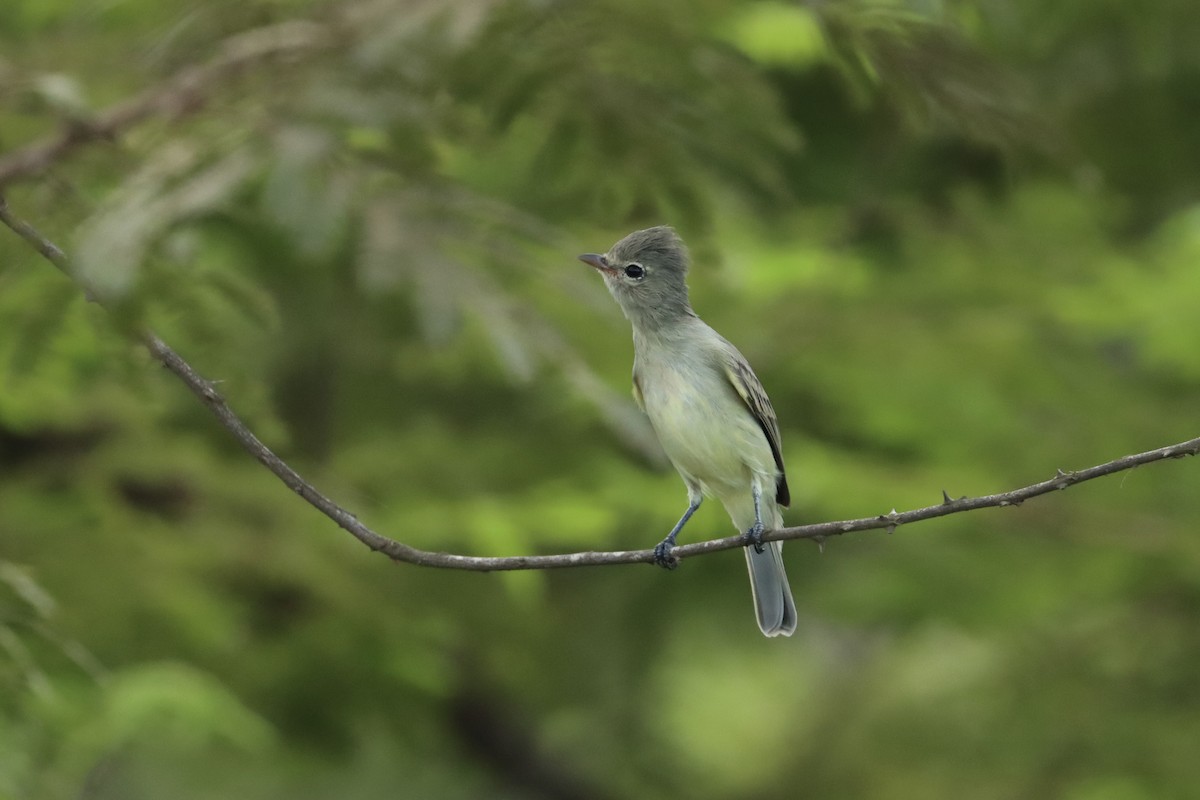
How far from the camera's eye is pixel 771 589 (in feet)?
11.1

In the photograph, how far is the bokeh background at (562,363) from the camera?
401 cm

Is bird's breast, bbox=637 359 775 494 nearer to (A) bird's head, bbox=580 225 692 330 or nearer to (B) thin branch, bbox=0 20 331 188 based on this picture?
(A) bird's head, bbox=580 225 692 330

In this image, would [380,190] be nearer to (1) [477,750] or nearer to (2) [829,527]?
(2) [829,527]

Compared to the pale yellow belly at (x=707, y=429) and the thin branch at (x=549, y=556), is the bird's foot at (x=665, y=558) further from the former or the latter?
the pale yellow belly at (x=707, y=429)

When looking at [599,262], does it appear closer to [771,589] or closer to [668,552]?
[668,552]

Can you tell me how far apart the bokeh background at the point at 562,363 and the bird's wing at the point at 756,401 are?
62cm

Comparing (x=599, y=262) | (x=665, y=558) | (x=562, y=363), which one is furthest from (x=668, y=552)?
(x=562, y=363)

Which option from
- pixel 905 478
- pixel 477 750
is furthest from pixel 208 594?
pixel 477 750

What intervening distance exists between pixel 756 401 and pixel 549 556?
995mm

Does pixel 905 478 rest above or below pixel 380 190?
above

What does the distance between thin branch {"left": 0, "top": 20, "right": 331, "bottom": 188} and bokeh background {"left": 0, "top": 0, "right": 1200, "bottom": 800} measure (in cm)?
3

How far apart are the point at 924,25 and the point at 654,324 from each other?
1240 millimetres

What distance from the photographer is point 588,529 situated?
605 centimetres

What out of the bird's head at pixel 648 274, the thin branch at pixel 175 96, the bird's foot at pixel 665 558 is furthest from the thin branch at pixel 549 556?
the thin branch at pixel 175 96
